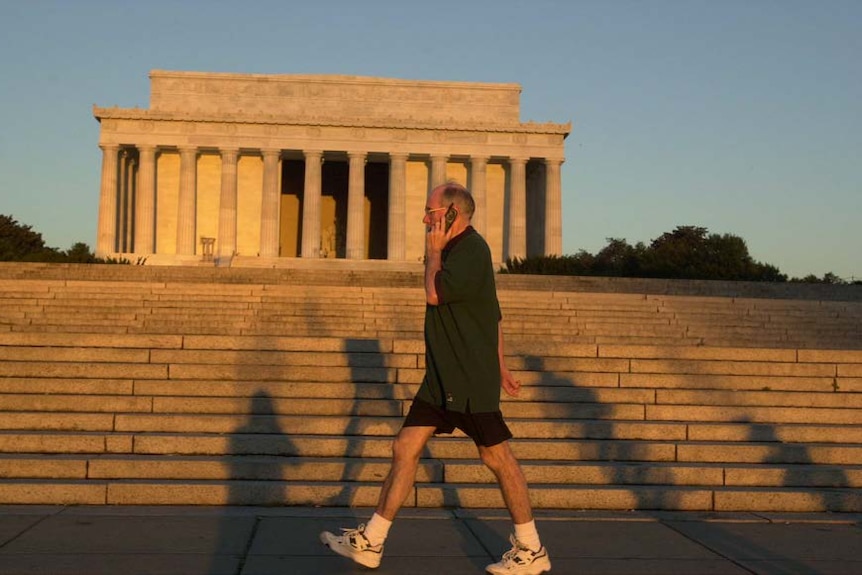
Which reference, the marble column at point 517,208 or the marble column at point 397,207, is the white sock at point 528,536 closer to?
the marble column at point 397,207

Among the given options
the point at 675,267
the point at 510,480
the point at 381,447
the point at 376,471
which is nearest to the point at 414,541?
the point at 510,480

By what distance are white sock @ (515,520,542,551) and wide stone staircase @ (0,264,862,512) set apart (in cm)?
236

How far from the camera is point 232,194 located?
61.1m

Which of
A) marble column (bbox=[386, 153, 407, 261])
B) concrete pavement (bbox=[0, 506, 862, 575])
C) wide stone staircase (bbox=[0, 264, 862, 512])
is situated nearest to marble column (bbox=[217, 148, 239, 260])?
marble column (bbox=[386, 153, 407, 261])

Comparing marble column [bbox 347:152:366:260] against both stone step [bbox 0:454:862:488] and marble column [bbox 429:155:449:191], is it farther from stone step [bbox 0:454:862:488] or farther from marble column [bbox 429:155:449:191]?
stone step [bbox 0:454:862:488]

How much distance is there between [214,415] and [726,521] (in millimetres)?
5054

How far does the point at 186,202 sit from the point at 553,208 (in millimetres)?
21121

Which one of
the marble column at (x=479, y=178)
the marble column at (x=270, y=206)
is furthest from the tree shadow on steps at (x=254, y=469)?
the marble column at (x=479, y=178)

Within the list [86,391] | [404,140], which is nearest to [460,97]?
[404,140]

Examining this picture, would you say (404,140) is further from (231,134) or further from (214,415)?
(214,415)

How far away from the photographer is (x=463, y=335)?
6340mm

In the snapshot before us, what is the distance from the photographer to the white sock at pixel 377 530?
6141mm

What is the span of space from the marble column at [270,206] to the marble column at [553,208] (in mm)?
15559

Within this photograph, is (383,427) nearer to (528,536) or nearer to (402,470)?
(402,470)
